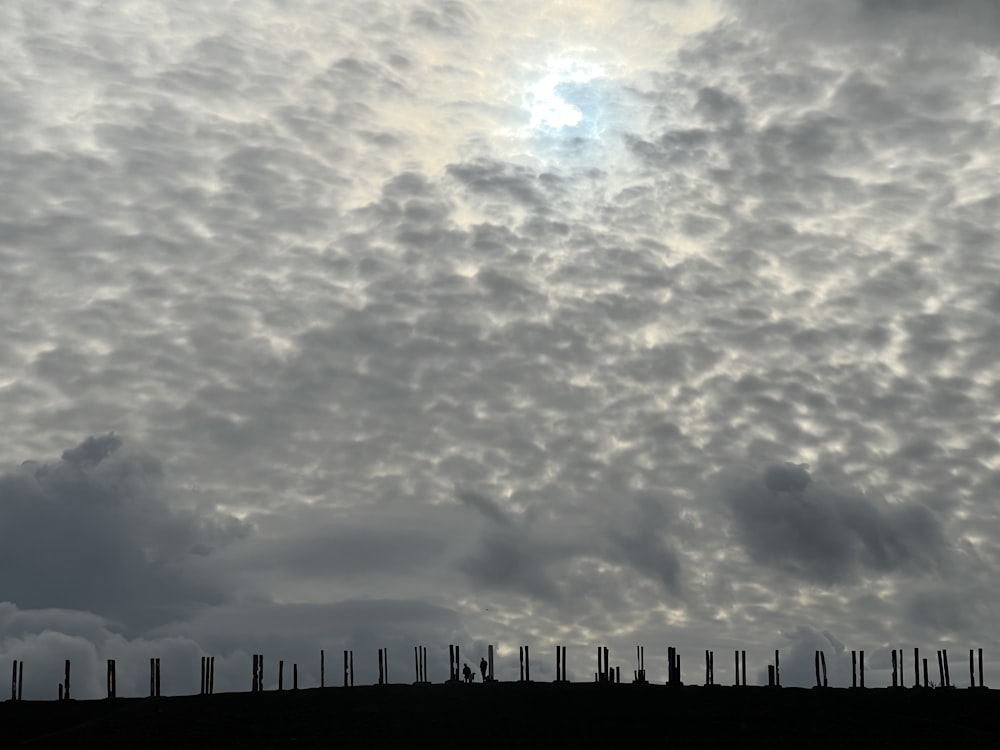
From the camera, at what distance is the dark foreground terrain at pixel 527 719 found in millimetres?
71438

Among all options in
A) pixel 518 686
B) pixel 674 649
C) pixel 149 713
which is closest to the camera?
pixel 149 713

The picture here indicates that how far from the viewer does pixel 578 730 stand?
73750mm

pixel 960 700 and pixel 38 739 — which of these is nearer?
pixel 38 739

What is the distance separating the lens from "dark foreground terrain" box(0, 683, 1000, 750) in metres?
71.4

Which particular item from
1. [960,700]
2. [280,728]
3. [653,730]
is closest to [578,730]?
[653,730]

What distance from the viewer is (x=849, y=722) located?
246ft

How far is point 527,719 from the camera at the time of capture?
3007 inches

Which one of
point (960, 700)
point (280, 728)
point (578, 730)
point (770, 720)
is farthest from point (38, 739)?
point (960, 700)

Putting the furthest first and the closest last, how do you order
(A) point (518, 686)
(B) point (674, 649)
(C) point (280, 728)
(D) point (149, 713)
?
(B) point (674, 649), (A) point (518, 686), (D) point (149, 713), (C) point (280, 728)

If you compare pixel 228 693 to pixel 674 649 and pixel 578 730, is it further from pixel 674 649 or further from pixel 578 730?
pixel 674 649

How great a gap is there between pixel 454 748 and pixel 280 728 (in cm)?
1116

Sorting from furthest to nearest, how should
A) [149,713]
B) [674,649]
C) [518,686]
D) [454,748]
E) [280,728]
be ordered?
[674,649], [518,686], [149,713], [280,728], [454,748]

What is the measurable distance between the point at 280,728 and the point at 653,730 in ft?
69.8

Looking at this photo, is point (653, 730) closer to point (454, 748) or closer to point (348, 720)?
point (454, 748)
